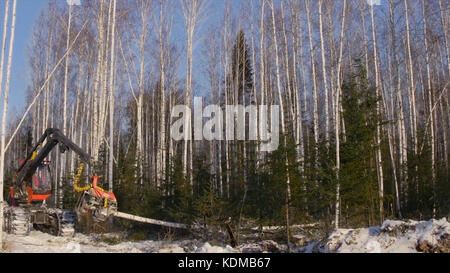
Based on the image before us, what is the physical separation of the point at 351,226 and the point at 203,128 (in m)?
16.3

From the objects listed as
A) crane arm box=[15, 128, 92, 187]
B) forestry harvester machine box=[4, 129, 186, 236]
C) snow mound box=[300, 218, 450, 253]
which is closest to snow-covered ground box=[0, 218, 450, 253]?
snow mound box=[300, 218, 450, 253]

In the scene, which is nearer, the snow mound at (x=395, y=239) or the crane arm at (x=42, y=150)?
the snow mound at (x=395, y=239)

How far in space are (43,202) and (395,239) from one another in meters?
10.9

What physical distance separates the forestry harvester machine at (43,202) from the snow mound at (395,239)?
5.62m

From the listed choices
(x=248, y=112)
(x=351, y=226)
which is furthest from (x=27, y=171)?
(x=248, y=112)

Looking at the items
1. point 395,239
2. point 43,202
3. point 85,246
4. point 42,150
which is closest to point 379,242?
point 395,239

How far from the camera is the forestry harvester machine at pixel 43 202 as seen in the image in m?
12.4

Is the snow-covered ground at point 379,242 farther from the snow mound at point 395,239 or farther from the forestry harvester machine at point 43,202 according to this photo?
the forestry harvester machine at point 43,202

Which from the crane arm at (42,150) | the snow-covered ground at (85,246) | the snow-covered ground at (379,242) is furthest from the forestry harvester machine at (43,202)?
the snow-covered ground at (379,242)

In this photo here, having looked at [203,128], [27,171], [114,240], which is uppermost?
[203,128]

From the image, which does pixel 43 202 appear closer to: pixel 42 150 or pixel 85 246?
pixel 42 150

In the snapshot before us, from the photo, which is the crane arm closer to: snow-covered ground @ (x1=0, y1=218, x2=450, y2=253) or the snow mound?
snow-covered ground @ (x1=0, y1=218, x2=450, y2=253)

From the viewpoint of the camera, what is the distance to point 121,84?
90.4 ft
